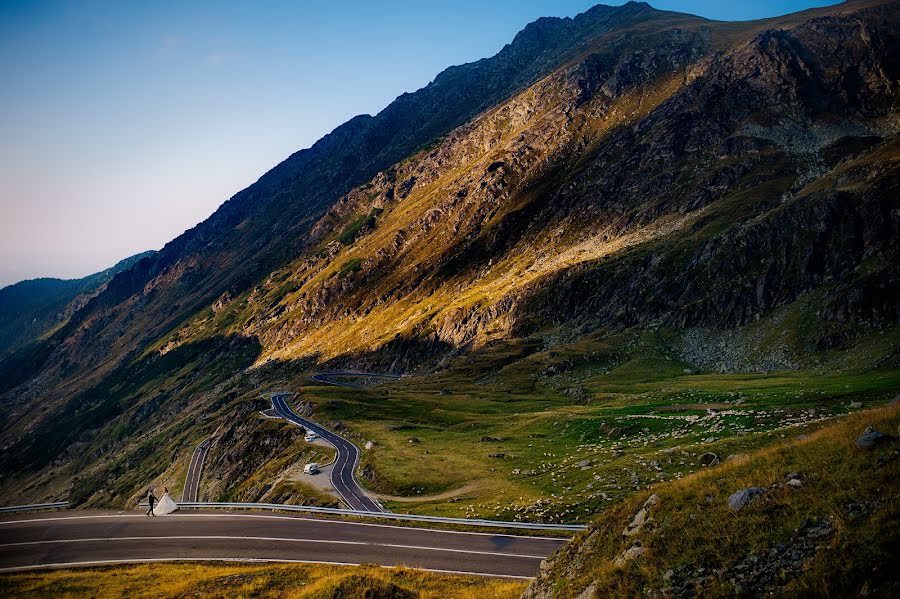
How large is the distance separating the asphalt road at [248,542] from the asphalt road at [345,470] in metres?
6.89

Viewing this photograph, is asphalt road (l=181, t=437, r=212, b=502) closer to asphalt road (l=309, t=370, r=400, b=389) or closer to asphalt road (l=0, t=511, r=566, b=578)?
asphalt road (l=309, t=370, r=400, b=389)

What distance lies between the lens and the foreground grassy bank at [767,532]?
1159 cm

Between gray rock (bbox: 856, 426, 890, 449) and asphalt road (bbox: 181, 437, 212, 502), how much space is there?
112 metres

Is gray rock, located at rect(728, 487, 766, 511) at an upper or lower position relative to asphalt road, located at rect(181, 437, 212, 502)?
upper

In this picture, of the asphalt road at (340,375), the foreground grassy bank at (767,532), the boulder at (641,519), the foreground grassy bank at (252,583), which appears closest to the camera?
the foreground grassy bank at (767,532)

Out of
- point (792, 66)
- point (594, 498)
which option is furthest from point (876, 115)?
point (594, 498)

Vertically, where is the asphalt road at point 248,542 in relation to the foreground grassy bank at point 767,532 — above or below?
below

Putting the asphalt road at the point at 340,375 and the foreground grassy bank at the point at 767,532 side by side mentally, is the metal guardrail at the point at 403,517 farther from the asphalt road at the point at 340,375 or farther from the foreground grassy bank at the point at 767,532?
the asphalt road at the point at 340,375

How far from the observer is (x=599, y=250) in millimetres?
172000

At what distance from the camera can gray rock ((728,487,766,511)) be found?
1593 cm

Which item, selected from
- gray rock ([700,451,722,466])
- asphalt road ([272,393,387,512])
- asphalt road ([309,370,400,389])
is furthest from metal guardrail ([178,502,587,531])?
asphalt road ([309,370,400,389])

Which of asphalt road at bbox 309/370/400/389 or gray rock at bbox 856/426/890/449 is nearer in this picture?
gray rock at bbox 856/426/890/449

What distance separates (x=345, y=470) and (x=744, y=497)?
5973 centimetres

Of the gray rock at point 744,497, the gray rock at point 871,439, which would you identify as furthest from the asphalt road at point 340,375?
the gray rock at point 871,439
